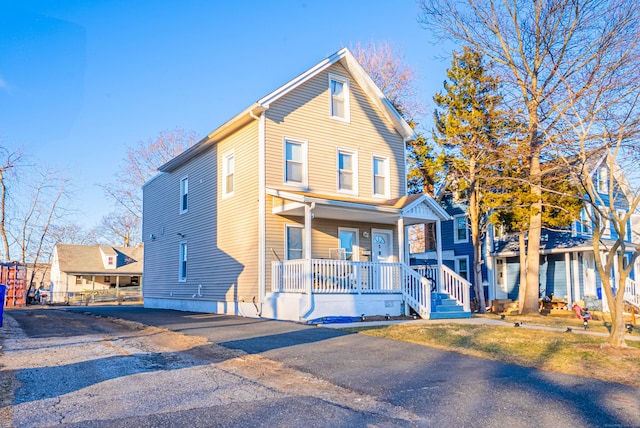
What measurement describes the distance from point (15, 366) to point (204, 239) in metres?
11.6

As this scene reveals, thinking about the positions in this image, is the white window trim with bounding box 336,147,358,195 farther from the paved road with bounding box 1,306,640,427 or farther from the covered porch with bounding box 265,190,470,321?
the paved road with bounding box 1,306,640,427

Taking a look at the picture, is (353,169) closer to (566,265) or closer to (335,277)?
(335,277)

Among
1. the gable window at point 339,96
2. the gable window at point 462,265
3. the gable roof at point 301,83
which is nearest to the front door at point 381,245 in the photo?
the gable roof at point 301,83

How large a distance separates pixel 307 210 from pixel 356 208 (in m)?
1.48

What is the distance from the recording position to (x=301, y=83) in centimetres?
1681

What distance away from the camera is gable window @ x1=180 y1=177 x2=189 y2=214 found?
20719 mm

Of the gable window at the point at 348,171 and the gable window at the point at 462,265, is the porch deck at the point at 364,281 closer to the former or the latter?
the gable window at the point at 348,171

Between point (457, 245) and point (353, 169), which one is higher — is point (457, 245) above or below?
below

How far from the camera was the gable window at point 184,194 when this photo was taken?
68.0ft

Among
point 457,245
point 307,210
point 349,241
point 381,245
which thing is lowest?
point 381,245

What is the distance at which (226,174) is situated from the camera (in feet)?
59.1

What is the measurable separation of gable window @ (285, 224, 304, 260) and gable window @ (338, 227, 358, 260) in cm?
146

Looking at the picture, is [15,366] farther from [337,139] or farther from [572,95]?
[337,139]

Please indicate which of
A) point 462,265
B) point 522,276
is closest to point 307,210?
point 522,276
